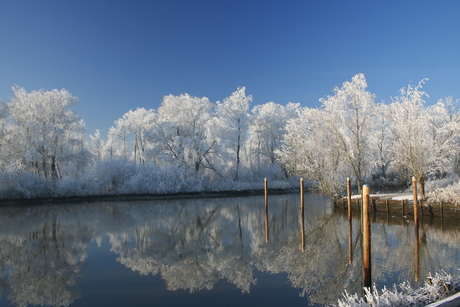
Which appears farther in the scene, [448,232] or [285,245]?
[448,232]

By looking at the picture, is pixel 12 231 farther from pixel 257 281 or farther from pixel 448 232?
pixel 448 232

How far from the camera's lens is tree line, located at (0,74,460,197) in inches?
904

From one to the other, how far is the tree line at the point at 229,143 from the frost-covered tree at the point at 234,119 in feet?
0.43

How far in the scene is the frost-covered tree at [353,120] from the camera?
23.1 m

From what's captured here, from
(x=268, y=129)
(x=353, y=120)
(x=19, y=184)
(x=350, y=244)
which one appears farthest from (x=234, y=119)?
(x=350, y=244)

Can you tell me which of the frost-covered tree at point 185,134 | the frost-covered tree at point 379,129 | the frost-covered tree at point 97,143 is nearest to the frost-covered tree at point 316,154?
the frost-covered tree at point 379,129

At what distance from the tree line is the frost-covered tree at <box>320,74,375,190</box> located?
68 mm

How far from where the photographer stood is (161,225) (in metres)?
18.8

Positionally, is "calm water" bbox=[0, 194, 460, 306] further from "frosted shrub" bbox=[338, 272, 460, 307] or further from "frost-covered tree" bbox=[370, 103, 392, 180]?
"frost-covered tree" bbox=[370, 103, 392, 180]

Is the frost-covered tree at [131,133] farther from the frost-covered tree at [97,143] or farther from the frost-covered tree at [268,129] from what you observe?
the frost-covered tree at [268,129]

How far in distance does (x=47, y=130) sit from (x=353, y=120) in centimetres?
2959

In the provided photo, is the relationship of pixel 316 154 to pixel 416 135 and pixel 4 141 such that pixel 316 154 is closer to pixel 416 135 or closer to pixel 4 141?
pixel 416 135

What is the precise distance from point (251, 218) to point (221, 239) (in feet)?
19.3

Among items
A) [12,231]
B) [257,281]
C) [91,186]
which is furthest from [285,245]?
[91,186]
